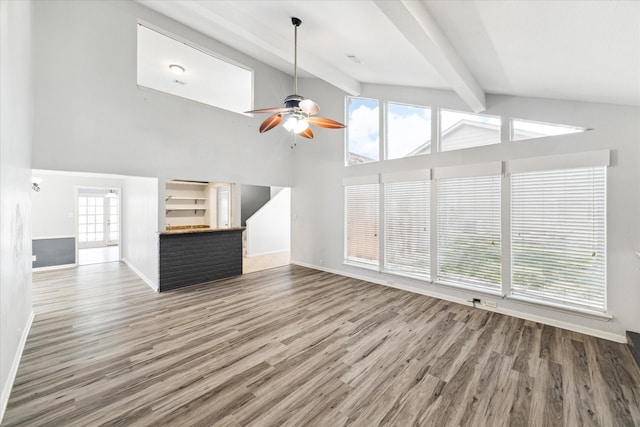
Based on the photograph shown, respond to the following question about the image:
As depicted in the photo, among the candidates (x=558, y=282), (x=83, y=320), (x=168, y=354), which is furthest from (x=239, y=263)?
(x=558, y=282)

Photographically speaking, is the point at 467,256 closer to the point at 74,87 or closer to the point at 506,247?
the point at 506,247

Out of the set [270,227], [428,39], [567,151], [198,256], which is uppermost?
[428,39]

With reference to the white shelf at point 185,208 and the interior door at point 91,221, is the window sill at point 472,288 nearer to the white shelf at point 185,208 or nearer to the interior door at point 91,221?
the white shelf at point 185,208

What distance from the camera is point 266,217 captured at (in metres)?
8.26

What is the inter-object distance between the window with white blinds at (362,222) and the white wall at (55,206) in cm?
594

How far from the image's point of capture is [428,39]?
2.24m

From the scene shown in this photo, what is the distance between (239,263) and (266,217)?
2.77m

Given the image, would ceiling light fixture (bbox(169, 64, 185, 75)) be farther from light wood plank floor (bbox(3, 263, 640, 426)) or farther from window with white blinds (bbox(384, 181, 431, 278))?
window with white blinds (bbox(384, 181, 431, 278))

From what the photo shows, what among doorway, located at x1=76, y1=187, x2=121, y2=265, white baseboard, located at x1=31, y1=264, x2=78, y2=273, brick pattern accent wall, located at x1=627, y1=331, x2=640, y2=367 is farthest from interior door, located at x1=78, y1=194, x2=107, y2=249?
brick pattern accent wall, located at x1=627, y1=331, x2=640, y2=367

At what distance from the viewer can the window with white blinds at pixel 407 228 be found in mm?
4469

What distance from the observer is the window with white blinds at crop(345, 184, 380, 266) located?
5172mm

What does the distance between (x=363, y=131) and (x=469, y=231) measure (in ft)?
9.44

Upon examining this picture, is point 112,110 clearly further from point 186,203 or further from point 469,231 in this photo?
point 469,231

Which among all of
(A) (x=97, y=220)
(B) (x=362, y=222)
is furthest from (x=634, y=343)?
(A) (x=97, y=220)
